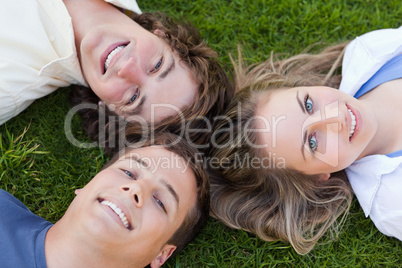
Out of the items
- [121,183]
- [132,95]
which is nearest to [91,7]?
[132,95]

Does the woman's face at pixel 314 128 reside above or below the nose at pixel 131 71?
below

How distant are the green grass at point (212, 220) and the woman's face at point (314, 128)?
63cm

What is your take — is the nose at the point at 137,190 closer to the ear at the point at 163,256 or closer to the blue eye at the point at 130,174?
the blue eye at the point at 130,174

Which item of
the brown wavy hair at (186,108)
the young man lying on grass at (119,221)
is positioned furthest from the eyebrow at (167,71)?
the young man lying on grass at (119,221)

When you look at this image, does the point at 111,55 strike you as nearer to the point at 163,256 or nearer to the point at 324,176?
the point at 163,256

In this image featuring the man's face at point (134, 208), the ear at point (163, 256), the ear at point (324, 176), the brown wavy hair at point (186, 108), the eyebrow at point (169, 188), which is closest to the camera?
the man's face at point (134, 208)

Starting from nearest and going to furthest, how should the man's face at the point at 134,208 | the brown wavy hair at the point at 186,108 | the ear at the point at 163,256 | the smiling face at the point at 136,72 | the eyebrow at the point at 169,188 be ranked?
1. the man's face at the point at 134,208
2. the eyebrow at the point at 169,188
3. the ear at the point at 163,256
4. the smiling face at the point at 136,72
5. the brown wavy hair at the point at 186,108

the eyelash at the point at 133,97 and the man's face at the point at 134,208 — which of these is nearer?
the man's face at the point at 134,208

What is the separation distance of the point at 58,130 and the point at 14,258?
1112 mm

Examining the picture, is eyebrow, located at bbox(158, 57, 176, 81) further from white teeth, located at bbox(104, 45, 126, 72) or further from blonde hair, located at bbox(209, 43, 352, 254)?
blonde hair, located at bbox(209, 43, 352, 254)

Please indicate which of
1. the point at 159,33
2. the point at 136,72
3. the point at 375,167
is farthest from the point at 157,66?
the point at 375,167

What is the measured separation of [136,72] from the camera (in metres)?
2.65

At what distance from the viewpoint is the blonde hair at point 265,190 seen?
289cm

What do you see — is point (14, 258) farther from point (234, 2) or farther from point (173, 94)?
point (234, 2)
